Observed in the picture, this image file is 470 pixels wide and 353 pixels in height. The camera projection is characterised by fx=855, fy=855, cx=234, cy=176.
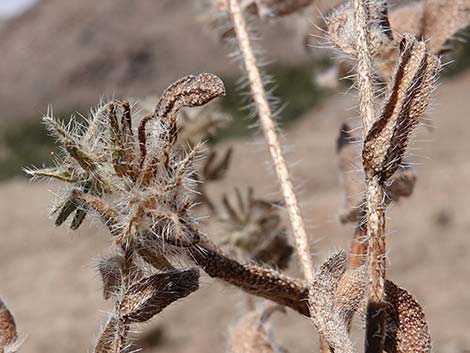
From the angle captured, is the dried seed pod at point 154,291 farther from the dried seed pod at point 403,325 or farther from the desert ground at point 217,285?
the desert ground at point 217,285

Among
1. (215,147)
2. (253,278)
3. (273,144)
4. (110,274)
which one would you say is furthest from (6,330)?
(215,147)

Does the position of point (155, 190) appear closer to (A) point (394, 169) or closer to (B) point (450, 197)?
(A) point (394, 169)

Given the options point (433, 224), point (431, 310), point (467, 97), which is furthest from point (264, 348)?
point (467, 97)

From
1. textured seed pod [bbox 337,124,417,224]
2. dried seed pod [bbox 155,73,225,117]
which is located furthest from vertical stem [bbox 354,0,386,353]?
textured seed pod [bbox 337,124,417,224]

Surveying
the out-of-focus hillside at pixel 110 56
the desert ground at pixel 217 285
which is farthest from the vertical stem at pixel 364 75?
the out-of-focus hillside at pixel 110 56

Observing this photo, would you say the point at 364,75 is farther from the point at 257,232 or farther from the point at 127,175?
the point at 257,232

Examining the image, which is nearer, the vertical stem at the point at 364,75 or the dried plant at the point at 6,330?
the vertical stem at the point at 364,75
